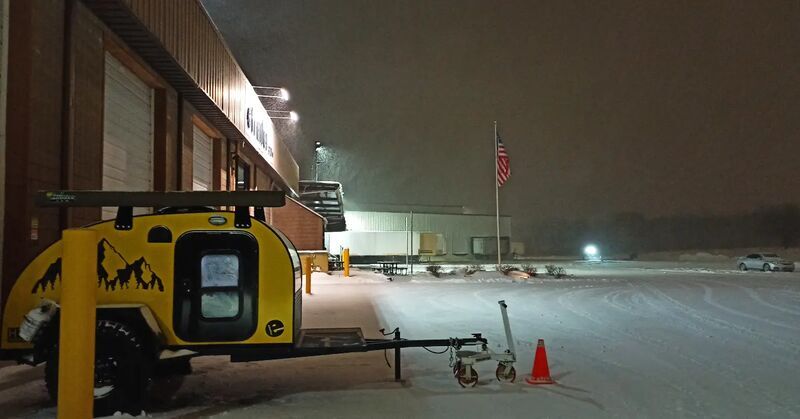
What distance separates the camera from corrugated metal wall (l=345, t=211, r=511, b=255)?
224 feet

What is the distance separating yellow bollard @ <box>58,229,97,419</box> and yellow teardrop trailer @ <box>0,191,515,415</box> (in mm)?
1017

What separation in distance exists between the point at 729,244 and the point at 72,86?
130019 mm

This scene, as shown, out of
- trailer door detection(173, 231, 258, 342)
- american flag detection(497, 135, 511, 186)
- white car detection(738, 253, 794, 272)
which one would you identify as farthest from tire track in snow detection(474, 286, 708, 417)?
white car detection(738, 253, 794, 272)

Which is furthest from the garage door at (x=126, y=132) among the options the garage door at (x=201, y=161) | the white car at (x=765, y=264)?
the white car at (x=765, y=264)

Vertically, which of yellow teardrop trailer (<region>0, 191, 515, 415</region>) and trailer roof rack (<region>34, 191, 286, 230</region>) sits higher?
trailer roof rack (<region>34, 191, 286, 230</region>)

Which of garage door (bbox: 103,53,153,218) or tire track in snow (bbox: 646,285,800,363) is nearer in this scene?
tire track in snow (bbox: 646,285,800,363)

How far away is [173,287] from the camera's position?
611 centimetres

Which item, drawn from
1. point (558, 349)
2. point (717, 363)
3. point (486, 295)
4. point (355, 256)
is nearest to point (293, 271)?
point (558, 349)

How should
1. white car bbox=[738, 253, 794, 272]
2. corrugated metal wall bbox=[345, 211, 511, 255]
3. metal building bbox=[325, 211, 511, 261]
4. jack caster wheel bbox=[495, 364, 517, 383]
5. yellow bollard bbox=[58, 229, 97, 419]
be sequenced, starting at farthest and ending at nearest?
1. corrugated metal wall bbox=[345, 211, 511, 255]
2. metal building bbox=[325, 211, 511, 261]
3. white car bbox=[738, 253, 794, 272]
4. jack caster wheel bbox=[495, 364, 517, 383]
5. yellow bollard bbox=[58, 229, 97, 419]

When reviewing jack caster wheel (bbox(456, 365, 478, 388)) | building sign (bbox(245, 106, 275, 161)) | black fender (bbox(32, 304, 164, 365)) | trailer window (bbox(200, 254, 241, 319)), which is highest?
building sign (bbox(245, 106, 275, 161))

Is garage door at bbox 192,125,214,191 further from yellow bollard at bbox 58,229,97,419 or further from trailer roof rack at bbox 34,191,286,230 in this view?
yellow bollard at bbox 58,229,97,419

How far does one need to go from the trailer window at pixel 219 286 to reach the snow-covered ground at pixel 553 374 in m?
1.05

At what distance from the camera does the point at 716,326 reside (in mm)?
12398

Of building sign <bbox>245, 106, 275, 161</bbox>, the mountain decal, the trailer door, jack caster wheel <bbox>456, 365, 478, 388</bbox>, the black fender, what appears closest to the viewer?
the black fender
